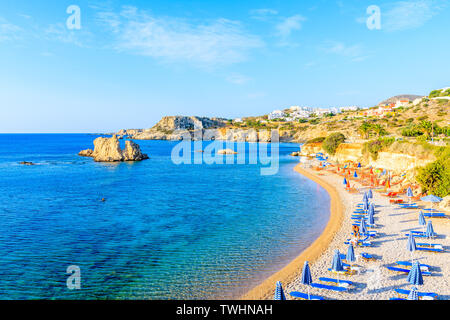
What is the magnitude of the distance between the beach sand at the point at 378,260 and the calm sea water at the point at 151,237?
2.61 feet

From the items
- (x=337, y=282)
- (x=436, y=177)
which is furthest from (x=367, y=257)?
(x=436, y=177)

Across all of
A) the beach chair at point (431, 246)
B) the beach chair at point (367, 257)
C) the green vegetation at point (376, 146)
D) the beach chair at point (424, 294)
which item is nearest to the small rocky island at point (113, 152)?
the green vegetation at point (376, 146)

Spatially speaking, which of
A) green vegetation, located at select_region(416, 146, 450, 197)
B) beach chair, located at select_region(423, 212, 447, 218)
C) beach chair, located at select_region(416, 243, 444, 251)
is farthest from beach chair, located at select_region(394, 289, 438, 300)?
green vegetation, located at select_region(416, 146, 450, 197)

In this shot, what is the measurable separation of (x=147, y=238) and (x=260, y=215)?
29.6 feet

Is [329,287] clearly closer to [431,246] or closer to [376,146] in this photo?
[431,246]

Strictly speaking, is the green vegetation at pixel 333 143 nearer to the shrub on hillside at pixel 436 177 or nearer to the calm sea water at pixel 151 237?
the calm sea water at pixel 151 237

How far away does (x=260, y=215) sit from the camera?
910 inches

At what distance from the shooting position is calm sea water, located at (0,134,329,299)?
12.5m

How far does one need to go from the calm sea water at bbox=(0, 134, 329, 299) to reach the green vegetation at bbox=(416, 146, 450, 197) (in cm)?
775

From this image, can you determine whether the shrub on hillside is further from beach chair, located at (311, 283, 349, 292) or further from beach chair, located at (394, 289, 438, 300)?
beach chair, located at (311, 283, 349, 292)
